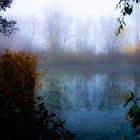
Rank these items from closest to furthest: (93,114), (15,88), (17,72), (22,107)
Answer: (22,107), (15,88), (17,72), (93,114)

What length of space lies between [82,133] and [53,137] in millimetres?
5846

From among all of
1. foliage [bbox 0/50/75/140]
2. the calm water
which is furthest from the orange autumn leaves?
the calm water

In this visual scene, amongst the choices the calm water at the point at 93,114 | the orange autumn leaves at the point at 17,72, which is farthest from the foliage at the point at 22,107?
the calm water at the point at 93,114

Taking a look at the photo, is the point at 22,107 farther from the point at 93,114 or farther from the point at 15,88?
the point at 93,114

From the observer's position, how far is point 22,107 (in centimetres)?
686

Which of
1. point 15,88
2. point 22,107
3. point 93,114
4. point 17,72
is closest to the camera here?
point 22,107

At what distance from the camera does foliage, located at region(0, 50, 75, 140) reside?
5141 mm

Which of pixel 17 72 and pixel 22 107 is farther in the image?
pixel 17 72

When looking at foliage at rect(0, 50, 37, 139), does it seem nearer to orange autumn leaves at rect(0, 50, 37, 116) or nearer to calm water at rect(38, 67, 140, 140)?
orange autumn leaves at rect(0, 50, 37, 116)

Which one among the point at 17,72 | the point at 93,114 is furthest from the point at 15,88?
the point at 93,114

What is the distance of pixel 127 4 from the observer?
5598mm

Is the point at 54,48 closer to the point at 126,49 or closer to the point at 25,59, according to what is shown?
the point at 126,49

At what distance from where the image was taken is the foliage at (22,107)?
→ 5.14m

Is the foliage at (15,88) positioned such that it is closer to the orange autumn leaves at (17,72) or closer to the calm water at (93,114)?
the orange autumn leaves at (17,72)
